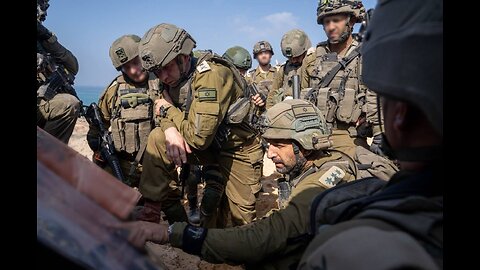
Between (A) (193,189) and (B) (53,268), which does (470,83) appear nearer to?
(B) (53,268)

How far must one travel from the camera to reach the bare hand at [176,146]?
12.4 ft

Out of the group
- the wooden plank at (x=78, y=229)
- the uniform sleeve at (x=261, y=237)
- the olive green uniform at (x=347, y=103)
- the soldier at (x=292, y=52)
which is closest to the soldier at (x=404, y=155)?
the wooden plank at (x=78, y=229)

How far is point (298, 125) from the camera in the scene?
2676 mm

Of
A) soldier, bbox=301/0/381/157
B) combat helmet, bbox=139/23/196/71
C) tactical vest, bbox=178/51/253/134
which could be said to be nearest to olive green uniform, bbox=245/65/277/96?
soldier, bbox=301/0/381/157

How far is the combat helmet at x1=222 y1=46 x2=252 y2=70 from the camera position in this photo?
8.93 meters

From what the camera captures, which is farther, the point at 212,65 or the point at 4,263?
the point at 212,65

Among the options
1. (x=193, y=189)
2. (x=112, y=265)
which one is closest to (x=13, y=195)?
(x=112, y=265)

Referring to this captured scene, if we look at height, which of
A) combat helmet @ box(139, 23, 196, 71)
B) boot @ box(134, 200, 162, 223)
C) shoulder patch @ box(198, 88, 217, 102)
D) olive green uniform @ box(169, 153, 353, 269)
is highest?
combat helmet @ box(139, 23, 196, 71)

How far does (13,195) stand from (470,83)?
116 cm

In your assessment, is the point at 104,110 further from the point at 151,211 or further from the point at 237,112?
the point at 237,112

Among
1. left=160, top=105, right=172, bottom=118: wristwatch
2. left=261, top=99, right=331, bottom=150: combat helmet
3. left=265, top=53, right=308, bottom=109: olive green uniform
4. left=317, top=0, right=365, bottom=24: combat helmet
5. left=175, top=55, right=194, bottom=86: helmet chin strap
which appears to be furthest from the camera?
left=265, top=53, right=308, bottom=109: olive green uniform

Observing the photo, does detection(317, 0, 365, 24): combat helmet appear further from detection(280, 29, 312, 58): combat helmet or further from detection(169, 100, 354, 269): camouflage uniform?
detection(169, 100, 354, 269): camouflage uniform

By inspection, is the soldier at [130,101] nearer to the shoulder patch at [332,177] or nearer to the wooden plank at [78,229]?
the shoulder patch at [332,177]

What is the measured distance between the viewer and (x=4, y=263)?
90cm
